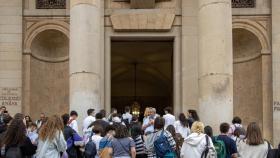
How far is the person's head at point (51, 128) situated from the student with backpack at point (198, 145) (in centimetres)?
280

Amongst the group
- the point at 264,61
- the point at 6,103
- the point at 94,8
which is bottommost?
the point at 6,103

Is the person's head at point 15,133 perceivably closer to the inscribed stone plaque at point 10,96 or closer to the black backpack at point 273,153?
the black backpack at point 273,153

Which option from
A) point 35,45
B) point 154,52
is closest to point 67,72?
point 35,45

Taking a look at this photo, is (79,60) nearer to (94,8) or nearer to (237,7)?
(94,8)

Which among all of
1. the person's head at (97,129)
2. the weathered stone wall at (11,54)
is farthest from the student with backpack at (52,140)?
the weathered stone wall at (11,54)

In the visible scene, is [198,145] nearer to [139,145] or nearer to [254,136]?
[254,136]

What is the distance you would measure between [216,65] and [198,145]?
7.69 meters

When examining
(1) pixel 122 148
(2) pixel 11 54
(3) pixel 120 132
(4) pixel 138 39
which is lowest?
(1) pixel 122 148

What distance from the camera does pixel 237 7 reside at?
26234 millimetres

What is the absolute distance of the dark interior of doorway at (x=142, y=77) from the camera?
34.6 metres

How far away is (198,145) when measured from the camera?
14.0 metres

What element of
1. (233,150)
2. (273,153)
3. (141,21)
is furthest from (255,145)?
(141,21)

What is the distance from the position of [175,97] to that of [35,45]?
5.86 m

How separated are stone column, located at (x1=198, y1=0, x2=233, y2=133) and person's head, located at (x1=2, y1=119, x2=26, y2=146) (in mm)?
9837
